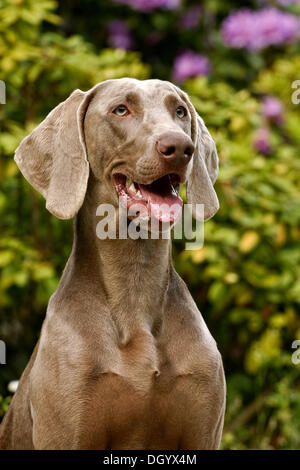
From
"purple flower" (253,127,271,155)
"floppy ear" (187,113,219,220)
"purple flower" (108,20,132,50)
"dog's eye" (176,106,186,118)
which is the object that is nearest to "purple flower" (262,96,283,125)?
"purple flower" (253,127,271,155)

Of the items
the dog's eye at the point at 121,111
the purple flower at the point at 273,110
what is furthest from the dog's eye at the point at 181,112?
the purple flower at the point at 273,110

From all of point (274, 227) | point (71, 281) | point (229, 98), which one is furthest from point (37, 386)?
point (229, 98)

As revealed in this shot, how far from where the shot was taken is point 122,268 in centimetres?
333

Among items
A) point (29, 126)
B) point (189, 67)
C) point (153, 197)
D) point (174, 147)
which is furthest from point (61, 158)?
point (189, 67)

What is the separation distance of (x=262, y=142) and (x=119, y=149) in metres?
2.74

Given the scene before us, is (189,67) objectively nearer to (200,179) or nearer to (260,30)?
(260,30)

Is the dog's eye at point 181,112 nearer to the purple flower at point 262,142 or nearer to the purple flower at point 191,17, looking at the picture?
the purple flower at point 262,142

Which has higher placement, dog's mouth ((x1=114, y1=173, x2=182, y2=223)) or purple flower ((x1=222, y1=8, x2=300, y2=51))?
purple flower ((x1=222, y1=8, x2=300, y2=51))

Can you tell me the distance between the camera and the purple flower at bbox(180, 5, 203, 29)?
23.9 feet

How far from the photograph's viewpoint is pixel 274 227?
5461 millimetres

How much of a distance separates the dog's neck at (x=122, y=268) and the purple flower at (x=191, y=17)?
14.0 ft

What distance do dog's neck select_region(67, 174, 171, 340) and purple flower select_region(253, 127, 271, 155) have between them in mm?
2537

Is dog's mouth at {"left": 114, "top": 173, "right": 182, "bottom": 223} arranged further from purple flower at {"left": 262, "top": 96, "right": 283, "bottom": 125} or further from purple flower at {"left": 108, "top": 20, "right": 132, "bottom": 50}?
purple flower at {"left": 108, "top": 20, "right": 132, "bottom": 50}

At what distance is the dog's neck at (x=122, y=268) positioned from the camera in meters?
3.26
